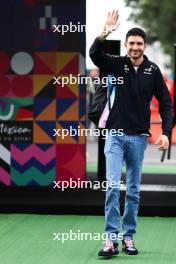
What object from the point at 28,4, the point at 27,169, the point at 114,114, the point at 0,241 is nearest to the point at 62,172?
the point at 27,169

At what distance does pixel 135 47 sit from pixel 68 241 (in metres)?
2.00

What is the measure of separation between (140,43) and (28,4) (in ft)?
13.0

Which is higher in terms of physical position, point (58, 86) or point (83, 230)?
point (58, 86)

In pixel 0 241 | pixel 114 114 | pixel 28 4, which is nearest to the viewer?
pixel 114 114

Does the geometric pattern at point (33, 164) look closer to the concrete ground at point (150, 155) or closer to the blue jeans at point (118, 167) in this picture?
the blue jeans at point (118, 167)

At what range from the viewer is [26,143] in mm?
11867

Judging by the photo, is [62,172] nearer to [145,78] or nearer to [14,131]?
[14,131]

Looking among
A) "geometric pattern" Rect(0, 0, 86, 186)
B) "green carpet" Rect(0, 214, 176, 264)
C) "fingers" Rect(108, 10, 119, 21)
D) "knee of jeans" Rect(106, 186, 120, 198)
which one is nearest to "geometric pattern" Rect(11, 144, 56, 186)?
"geometric pattern" Rect(0, 0, 86, 186)

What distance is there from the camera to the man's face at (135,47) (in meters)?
7.95

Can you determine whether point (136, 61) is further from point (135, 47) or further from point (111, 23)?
point (111, 23)

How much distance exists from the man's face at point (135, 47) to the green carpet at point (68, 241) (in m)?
1.71

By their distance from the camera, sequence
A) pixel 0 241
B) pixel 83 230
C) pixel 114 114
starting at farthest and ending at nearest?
pixel 83 230 → pixel 0 241 → pixel 114 114

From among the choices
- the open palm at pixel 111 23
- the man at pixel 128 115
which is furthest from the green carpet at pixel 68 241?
the open palm at pixel 111 23

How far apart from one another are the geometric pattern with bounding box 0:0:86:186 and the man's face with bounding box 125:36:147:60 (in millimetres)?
3667
